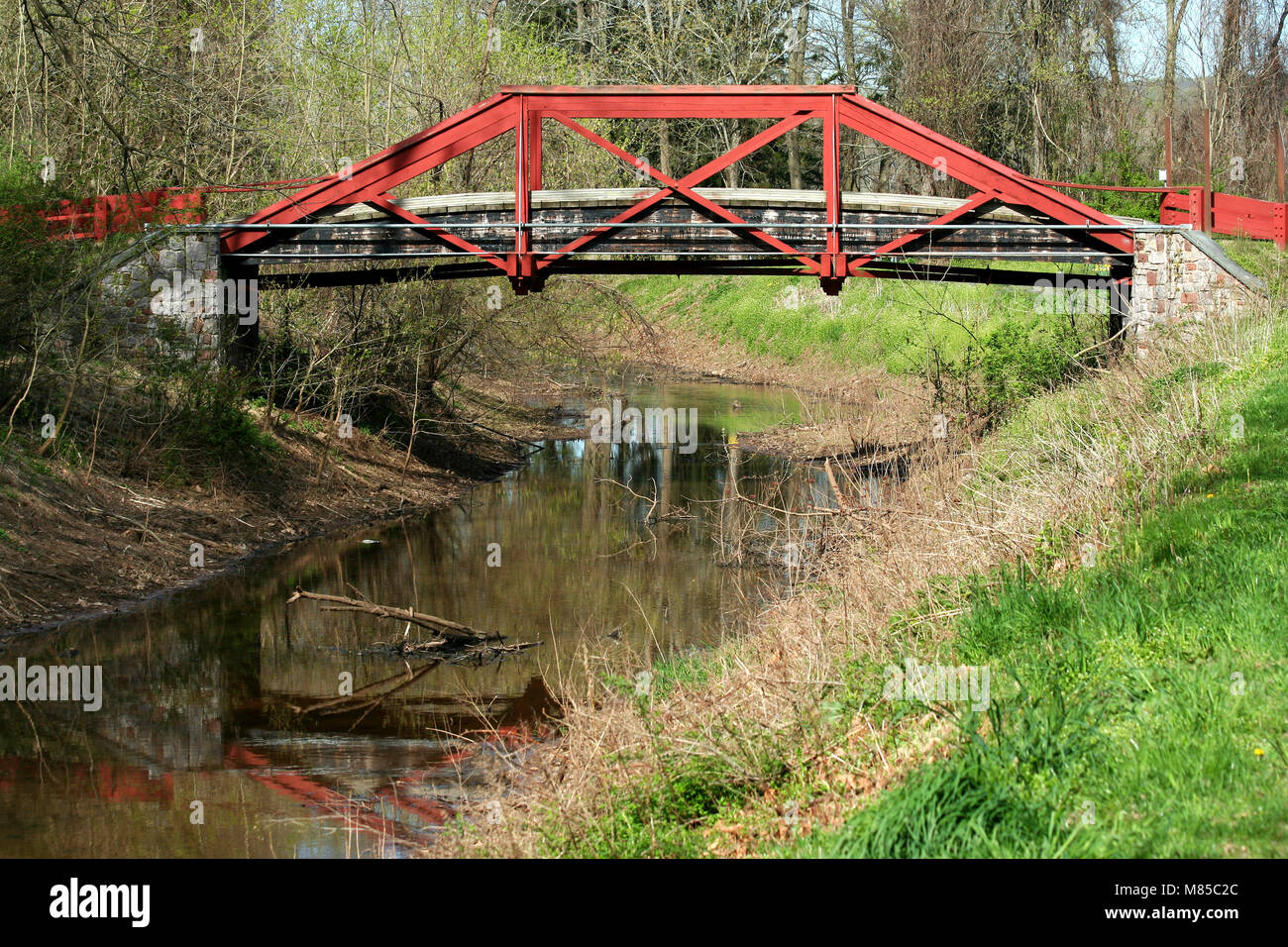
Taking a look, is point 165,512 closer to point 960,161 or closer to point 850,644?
point 850,644

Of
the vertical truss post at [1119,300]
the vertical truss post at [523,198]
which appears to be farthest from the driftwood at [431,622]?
the vertical truss post at [1119,300]

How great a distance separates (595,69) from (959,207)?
2491cm

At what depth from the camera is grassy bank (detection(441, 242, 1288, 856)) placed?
221 inches

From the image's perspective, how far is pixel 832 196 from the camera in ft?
58.7

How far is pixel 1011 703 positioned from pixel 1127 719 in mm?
603

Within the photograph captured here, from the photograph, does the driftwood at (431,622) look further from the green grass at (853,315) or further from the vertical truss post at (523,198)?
the green grass at (853,315)

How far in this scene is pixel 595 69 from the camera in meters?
40.5

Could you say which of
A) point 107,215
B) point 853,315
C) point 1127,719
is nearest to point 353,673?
point 1127,719

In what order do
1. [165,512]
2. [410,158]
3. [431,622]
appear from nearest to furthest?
[431,622] → [165,512] → [410,158]

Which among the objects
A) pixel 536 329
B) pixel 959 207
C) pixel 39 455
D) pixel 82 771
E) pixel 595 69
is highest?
pixel 595 69

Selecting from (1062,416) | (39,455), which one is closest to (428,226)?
(39,455)

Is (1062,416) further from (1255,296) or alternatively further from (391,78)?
(391,78)

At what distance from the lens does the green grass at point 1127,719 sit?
5.35 meters

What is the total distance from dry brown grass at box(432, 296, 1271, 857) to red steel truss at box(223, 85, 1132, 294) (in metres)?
4.40
